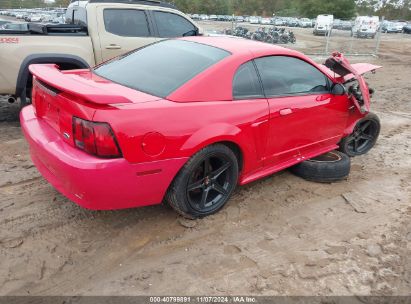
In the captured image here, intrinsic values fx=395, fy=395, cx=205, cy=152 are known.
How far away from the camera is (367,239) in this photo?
3.51 metres

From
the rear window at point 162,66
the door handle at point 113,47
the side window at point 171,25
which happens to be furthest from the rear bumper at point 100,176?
the side window at point 171,25

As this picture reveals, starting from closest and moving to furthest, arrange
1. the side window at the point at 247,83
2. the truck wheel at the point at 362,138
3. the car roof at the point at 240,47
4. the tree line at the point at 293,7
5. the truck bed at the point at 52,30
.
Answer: the side window at the point at 247,83
the car roof at the point at 240,47
the truck wheel at the point at 362,138
the truck bed at the point at 52,30
the tree line at the point at 293,7

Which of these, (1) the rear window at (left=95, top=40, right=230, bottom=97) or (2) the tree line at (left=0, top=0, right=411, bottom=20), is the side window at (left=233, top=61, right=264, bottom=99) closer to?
(1) the rear window at (left=95, top=40, right=230, bottom=97)

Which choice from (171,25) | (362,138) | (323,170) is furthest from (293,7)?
(323,170)

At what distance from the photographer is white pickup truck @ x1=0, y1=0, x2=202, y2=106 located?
5.49 metres

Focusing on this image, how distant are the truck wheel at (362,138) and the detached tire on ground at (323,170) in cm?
80

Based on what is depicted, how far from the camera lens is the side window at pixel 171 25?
690 cm

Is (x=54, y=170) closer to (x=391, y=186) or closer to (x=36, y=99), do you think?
(x=36, y=99)

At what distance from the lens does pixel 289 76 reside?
4.12m

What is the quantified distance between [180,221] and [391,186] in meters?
2.66

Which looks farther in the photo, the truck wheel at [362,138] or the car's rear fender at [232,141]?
the truck wheel at [362,138]

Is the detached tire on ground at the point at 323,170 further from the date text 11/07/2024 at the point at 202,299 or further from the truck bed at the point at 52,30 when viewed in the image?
the truck bed at the point at 52,30

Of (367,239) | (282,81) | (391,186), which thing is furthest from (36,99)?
(391,186)

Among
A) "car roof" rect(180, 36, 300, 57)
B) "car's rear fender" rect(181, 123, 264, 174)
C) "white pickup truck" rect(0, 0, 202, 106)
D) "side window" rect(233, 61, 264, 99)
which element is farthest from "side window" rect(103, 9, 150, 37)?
"car's rear fender" rect(181, 123, 264, 174)
